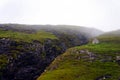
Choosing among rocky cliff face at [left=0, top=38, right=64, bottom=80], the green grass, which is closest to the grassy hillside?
the green grass

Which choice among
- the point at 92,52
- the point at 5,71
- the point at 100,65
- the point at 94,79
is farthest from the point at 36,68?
the point at 94,79

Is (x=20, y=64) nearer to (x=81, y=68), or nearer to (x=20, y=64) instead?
(x=20, y=64)

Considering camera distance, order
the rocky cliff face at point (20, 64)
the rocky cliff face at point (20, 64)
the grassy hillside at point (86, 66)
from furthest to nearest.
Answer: the rocky cliff face at point (20, 64) < the rocky cliff face at point (20, 64) < the grassy hillside at point (86, 66)

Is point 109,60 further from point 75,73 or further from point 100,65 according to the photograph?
point 75,73

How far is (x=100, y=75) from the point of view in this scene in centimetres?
14238

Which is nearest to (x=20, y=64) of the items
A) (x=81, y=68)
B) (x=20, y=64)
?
(x=20, y=64)

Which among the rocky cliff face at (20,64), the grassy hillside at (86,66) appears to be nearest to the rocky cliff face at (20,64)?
the rocky cliff face at (20,64)

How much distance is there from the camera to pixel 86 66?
15975cm

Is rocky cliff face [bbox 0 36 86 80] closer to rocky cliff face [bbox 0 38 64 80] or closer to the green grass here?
rocky cliff face [bbox 0 38 64 80]

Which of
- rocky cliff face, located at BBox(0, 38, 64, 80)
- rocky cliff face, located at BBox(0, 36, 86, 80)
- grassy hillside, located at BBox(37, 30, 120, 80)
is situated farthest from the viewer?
rocky cliff face, located at BBox(0, 38, 64, 80)

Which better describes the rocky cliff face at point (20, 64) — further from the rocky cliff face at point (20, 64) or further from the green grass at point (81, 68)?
the green grass at point (81, 68)

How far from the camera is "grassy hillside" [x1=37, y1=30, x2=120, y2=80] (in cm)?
14338

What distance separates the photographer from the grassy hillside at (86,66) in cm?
14338

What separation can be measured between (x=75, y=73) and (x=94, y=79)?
12427 mm
